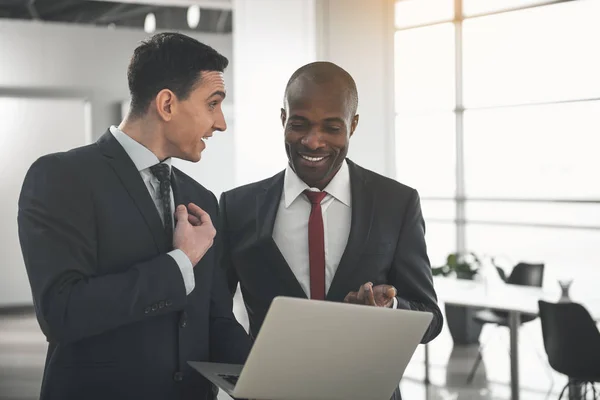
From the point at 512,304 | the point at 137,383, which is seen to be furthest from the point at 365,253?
the point at 512,304

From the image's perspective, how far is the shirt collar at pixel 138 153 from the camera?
188cm

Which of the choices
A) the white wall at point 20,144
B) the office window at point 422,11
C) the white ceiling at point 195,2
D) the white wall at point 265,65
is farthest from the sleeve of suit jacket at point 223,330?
the office window at point 422,11

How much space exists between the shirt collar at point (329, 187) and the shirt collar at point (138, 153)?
0.42 meters

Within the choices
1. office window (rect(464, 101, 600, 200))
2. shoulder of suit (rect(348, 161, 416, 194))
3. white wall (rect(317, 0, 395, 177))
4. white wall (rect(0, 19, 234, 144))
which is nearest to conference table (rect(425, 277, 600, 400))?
white wall (rect(317, 0, 395, 177))

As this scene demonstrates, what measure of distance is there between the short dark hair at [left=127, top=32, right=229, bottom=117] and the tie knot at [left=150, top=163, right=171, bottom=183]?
13 cm

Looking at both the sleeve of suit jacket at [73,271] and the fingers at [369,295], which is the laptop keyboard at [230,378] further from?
the fingers at [369,295]

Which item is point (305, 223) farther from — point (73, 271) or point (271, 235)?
point (73, 271)

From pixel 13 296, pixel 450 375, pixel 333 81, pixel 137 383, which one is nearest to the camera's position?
pixel 137 383

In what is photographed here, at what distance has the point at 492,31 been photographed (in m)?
19.5

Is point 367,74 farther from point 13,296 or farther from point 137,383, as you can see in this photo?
point 13,296

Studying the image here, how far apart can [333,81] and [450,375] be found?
509 centimetres

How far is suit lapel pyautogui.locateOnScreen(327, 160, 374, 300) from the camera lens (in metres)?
2.08

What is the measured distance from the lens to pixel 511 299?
5.31 metres

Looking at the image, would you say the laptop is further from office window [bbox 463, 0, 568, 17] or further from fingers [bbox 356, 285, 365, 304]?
office window [bbox 463, 0, 568, 17]
